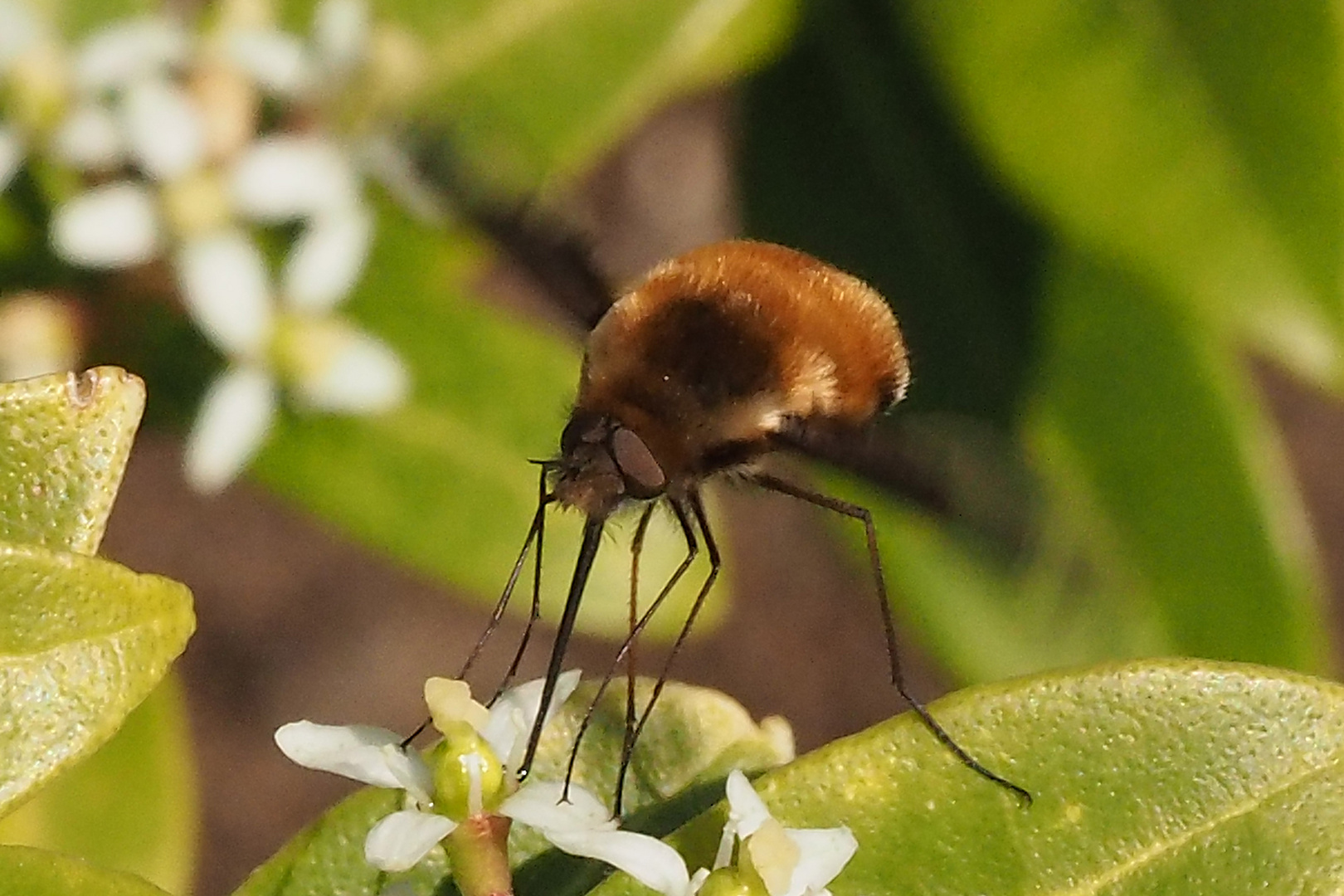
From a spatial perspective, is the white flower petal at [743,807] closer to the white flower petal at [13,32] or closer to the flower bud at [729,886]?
the flower bud at [729,886]

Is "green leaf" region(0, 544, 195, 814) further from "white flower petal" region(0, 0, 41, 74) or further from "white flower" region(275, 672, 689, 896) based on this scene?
"white flower petal" region(0, 0, 41, 74)

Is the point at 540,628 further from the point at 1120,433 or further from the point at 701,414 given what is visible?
the point at 701,414

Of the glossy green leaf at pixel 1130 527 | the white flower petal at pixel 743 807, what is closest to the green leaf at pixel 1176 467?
the glossy green leaf at pixel 1130 527

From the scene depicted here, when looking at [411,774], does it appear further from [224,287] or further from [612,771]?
[224,287]

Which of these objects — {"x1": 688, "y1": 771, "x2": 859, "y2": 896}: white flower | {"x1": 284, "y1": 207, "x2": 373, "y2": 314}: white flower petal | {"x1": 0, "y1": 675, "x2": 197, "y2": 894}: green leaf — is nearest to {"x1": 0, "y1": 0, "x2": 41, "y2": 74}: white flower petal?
{"x1": 284, "y1": 207, "x2": 373, "y2": 314}: white flower petal

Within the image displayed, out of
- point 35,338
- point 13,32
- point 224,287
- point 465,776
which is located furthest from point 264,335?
point 465,776

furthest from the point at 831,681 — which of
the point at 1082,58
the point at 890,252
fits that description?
the point at 1082,58
